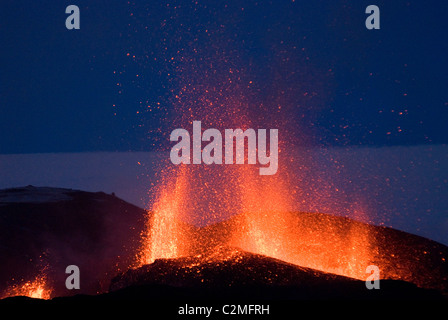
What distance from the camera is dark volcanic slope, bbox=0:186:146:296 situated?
14648 mm

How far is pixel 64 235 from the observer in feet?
58.9

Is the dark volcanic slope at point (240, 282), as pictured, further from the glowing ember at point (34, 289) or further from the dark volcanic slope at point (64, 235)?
the dark volcanic slope at point (64, 235)

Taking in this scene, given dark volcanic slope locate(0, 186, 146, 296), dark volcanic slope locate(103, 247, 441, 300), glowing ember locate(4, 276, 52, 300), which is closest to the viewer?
dark volcanic slope locate(103, 247, 441, 300)

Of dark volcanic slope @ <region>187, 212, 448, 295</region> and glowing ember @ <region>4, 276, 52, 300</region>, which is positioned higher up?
dark volcanic slope @ <region>187, 212, 448, 295</region>

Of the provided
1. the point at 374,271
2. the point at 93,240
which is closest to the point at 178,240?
the point at 93,240

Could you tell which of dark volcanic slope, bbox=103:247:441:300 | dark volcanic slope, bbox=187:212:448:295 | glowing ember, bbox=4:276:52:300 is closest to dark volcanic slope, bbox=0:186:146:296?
glowing ember, bbox=4:276:52:300

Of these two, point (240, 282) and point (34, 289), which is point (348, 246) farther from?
point (34, 289)

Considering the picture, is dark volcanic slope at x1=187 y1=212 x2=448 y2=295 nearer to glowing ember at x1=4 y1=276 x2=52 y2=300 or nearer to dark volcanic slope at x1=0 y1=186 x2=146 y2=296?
dark volcanic slope at x1=0 y1=186 x2=146 y2=296

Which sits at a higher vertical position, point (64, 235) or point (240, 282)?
point (64, 235)

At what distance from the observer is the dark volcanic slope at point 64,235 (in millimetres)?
14648

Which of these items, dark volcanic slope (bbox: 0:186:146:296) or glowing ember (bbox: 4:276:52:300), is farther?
dark volcanic slope (bbox: 0:186:146:296)

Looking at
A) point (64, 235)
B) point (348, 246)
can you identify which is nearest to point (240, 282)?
point (348, 246)

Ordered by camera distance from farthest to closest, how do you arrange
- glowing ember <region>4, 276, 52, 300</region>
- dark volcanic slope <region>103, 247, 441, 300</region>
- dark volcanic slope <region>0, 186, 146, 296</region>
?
dark volcanic slope <region>0, 186, 146, 296</region>, glowing ember <region>4, 276, 52, 300</region>, dark volcanic slope <region>103, 247, 441, 300</region>
